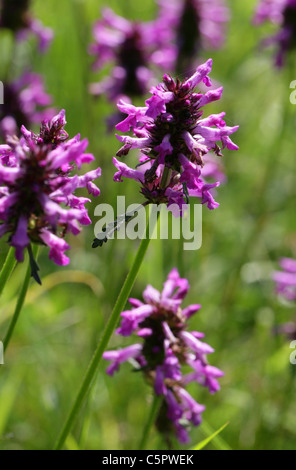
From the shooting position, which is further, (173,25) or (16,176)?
(173,25)

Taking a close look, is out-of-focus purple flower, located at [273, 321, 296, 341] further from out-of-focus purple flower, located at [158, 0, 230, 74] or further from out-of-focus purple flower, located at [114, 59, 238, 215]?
out-of-focus purple flower, located at [158, 0, 230, 74]

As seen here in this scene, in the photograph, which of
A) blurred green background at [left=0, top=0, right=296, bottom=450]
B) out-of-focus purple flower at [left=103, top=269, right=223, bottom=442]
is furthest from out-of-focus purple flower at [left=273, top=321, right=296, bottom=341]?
out-of-focus purple flower at [left=103, top=269, right=223, bottom=442]

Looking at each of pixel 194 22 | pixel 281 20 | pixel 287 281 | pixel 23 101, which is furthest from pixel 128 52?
pixel 287 281

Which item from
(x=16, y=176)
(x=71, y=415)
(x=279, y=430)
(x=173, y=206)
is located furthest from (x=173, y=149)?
(x=279, y=430)

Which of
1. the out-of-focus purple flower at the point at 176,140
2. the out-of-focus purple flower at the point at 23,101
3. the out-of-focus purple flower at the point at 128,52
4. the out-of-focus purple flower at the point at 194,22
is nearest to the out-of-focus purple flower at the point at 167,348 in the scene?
the out-of-focus purple flower at the point at 176,140

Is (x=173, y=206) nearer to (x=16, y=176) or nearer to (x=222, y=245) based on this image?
(x=16, y=176)

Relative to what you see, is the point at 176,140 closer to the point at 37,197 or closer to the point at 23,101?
the point at 37,197

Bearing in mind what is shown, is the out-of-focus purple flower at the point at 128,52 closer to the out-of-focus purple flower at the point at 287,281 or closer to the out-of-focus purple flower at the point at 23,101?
the out-of-focus purple flower at the point at 23,101
